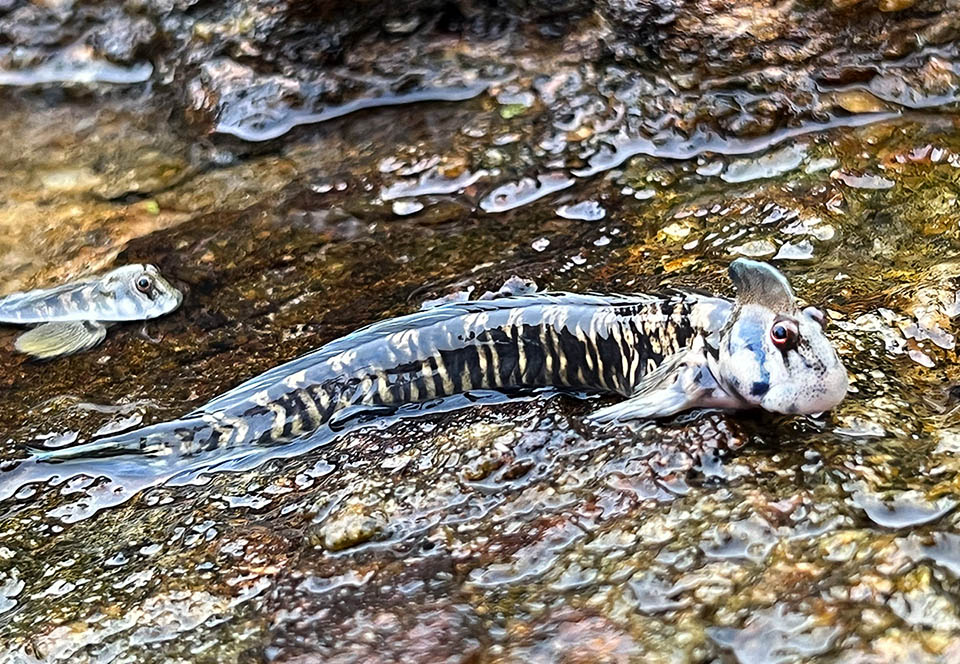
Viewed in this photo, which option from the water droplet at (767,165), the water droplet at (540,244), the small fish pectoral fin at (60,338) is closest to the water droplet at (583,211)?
the water droplet at (540,244)

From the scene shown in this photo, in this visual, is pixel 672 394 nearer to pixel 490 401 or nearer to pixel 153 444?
pixel 490 401

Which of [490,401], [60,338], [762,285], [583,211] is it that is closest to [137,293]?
[60,338]

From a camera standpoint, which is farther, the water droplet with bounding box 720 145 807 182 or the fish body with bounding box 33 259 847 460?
the water droplet with bounding box 720 145 807 182

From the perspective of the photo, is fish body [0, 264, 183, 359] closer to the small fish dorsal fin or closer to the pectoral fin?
the pectoral fin

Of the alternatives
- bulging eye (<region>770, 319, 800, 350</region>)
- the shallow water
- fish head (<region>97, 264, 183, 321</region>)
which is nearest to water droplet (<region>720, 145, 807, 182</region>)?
the shallow water

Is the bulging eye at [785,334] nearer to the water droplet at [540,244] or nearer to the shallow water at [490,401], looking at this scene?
the shallow water at [490,401]

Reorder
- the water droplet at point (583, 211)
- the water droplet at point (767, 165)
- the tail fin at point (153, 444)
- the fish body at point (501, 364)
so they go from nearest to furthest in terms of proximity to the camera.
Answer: the fish body at point (501, 364) < the tail fin at point (153, 444) < the water droplet at point (583, 211) < the water droplet at point (767, 165)
